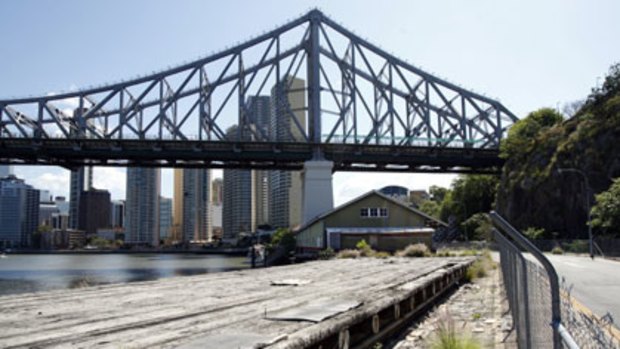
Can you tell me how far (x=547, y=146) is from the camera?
6431 cm

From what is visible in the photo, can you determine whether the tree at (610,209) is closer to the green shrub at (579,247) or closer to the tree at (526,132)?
the green shrub at (579,247)

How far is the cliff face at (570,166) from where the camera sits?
54.4 metres

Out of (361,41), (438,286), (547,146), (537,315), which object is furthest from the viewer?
(361,41)

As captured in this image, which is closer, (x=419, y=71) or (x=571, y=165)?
(x=571, y=165)

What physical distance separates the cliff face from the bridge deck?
47.1 metres

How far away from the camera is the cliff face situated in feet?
178

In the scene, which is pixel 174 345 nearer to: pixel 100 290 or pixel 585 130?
→ pixel 100 290

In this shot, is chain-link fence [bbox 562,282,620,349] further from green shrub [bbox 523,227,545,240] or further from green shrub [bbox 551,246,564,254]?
green shrub [bbox 523,227,545,240]

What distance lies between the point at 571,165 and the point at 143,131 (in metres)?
53.3

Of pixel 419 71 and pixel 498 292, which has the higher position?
pixel 419 71

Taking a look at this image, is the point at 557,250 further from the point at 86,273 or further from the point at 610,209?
the point at 86,273

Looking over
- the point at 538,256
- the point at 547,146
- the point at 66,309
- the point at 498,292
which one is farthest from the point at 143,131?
the point at 538,256

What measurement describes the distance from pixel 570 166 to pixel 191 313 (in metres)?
57.2

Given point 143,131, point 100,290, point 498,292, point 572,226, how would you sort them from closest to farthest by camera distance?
point 100,290
point 498,292
point 572,226
point 143,131
